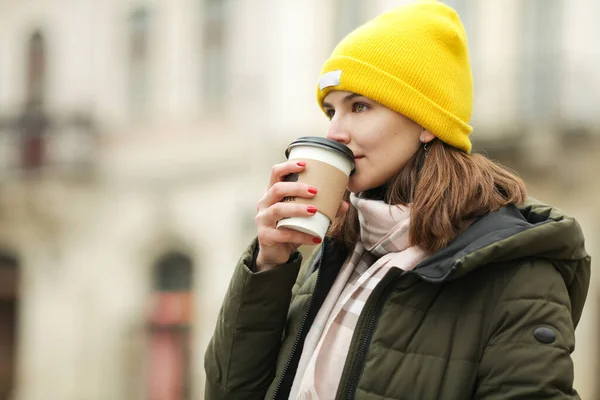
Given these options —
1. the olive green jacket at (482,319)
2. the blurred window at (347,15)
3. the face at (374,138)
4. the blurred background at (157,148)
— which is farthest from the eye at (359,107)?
the blurred window at (347,15)

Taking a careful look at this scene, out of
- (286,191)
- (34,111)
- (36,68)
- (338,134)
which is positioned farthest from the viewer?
(36,68)

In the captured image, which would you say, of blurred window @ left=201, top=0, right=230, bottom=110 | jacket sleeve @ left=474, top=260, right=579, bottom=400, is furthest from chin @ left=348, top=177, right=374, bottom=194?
blurred window @ left=201, top=0, right=230, bottom=110

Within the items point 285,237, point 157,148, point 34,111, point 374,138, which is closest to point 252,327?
point 285,237

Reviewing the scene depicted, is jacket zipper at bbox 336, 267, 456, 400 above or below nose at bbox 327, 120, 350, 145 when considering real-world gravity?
below

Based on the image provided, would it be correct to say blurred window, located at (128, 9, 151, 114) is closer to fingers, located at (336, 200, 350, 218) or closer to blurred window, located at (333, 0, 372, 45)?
blurred window, located at (333, 0, 372, 45)

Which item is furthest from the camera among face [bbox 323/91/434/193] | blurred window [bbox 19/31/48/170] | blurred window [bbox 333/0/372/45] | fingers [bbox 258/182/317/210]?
blurred window [bbox 19/31/48/170]

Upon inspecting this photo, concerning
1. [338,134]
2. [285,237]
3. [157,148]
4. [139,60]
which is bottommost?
[157,148]

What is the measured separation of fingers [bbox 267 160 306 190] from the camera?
1.94 m

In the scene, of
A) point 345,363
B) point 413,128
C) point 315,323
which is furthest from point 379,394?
point 413,128

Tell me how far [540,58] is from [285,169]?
8.41m

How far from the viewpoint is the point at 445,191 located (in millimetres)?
1933

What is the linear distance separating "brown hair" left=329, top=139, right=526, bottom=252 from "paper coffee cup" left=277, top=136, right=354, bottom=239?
15 cm

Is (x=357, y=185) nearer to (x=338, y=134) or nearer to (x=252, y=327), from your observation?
(x=338, y=134)

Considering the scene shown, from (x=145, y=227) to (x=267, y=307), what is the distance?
11.3m
